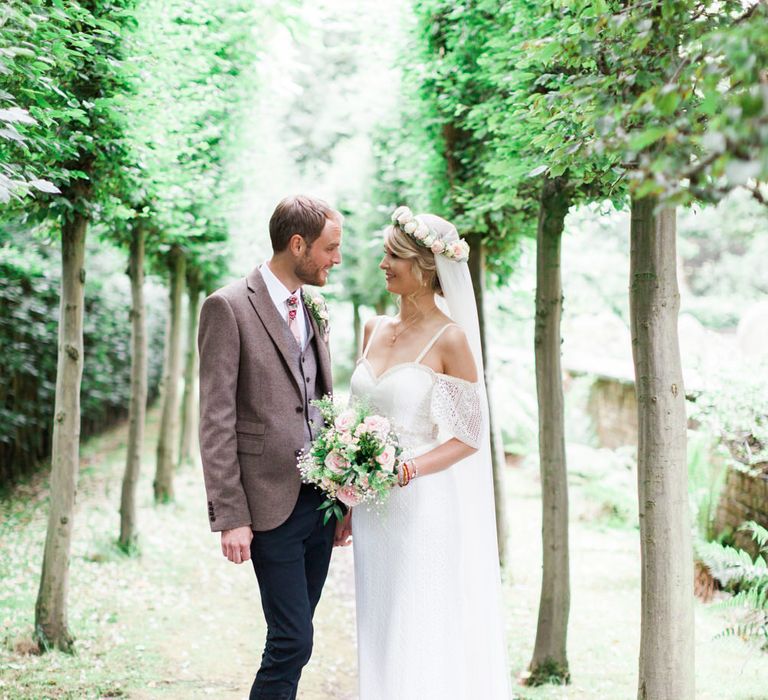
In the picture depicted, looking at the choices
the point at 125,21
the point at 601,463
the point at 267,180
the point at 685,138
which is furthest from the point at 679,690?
the point at 267,180

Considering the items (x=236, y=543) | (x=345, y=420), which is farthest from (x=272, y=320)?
(x=236, y=543)

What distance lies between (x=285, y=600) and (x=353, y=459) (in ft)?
2.29

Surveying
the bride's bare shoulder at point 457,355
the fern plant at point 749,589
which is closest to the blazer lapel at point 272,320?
the bride's bare shoulder at point 457,355

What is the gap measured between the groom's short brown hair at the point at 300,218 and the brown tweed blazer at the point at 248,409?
247mm

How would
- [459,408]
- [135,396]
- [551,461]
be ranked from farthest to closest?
[135,396]
[551,461]
[459,408]

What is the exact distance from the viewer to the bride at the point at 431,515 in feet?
12.2

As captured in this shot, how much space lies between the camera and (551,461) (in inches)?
204

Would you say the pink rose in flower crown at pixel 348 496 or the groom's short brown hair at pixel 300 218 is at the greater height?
the groom's short brown hair at pixel 300 218

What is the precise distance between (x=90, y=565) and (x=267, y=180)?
742cm

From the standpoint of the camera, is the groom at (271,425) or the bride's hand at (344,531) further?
the bride's hand at (344,531)

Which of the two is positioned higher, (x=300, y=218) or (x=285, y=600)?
(x=300, y=218)

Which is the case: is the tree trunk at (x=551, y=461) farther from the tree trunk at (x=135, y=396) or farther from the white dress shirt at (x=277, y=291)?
the tree trunk at (x=135, y=396)

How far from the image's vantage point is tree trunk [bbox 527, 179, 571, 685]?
4988 millimetres

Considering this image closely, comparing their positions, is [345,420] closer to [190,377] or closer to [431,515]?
[431,515]
